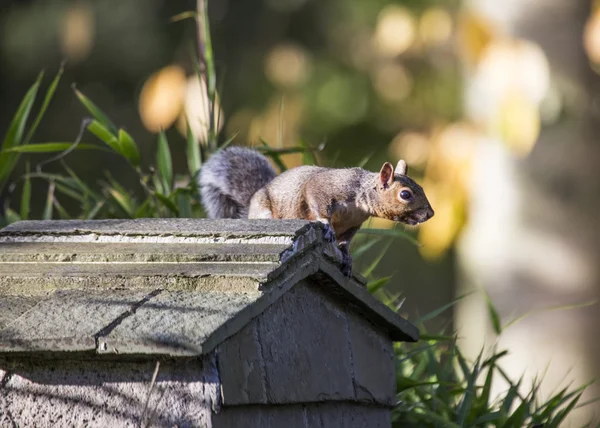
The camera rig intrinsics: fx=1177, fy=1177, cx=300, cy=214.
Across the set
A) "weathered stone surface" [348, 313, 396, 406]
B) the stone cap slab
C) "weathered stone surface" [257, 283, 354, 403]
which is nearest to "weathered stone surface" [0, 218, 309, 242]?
the stone cap slab

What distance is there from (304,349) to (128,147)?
1097mm

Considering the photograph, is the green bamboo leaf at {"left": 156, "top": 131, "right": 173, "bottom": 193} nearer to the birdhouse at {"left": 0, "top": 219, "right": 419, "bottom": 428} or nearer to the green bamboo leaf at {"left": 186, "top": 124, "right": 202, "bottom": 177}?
the green bamboo leaf at {"left": 186, "top": 124, "right": 202, "bottom": 177}

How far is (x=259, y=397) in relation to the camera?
228 cm

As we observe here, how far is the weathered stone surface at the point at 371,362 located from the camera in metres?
2.67

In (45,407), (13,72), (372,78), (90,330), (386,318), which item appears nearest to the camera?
(90,330)

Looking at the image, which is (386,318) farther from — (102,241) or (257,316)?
(102,241)

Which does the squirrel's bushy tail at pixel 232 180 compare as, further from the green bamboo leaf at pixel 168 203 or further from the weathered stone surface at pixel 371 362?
the weathered stone surface at pixel 371 362

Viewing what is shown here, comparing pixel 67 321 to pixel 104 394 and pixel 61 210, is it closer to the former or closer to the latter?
pixel 104 394

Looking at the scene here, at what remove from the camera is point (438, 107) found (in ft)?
31.4

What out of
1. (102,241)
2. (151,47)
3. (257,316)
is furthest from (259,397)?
(151,47)

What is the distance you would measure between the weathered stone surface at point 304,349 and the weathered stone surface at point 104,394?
0.21 meters

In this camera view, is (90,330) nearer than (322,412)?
Yes

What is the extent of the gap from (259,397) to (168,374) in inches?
8.5

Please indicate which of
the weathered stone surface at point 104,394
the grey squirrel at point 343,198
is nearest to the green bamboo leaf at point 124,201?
the grey squirrel at point 343,198
